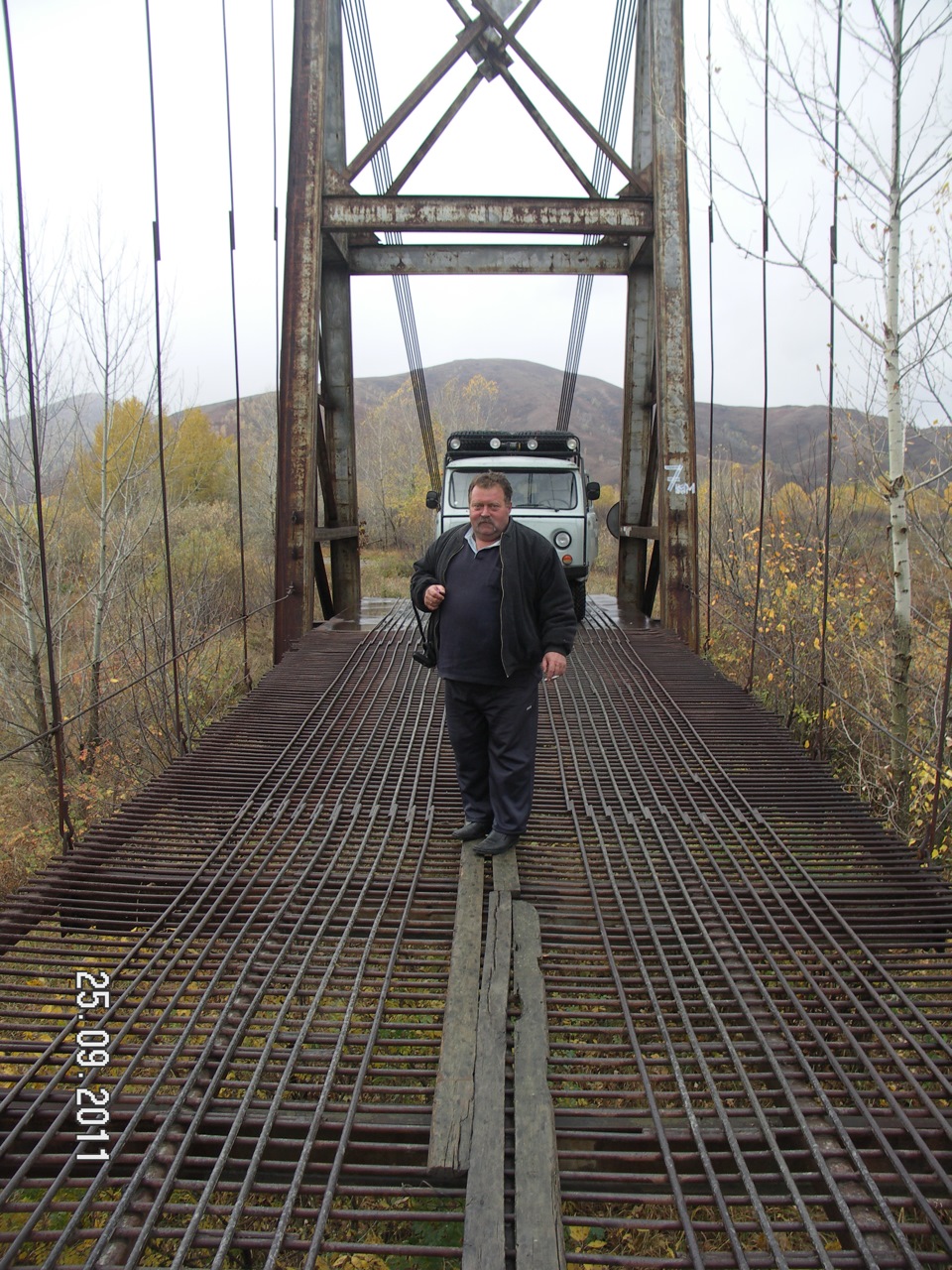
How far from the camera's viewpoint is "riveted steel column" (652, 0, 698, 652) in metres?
7.07

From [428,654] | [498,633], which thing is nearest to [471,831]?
[428,654]

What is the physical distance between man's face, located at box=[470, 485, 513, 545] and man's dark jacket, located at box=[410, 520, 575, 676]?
47mm

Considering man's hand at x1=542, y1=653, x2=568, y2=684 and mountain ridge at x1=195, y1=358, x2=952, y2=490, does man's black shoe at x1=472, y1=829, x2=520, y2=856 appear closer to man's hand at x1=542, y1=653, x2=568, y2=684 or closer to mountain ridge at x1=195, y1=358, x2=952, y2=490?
man's hand at x1=542, y1=653, x2=568, y2=684

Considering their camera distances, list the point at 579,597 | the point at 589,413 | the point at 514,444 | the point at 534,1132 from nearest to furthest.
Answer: the point at 534,1132 < the point at 579,597 < the point at 514,444 < the point at 589,413

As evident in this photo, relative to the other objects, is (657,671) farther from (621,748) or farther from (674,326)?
(674,326)

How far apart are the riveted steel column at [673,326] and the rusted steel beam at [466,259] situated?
1.35m

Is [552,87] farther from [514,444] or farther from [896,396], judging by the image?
[896,396]

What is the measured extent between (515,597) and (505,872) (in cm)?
111

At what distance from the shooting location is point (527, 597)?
3426 mm

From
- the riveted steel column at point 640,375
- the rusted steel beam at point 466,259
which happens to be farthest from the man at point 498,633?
the rusted steel beam at point 466,259

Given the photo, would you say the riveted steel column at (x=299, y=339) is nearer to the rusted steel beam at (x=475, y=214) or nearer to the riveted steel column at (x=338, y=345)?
the rusted steel beam at (x=475, y=214)

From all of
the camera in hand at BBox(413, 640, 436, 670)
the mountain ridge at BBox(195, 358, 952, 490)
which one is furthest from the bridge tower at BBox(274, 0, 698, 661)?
the mountain ridge at BBox(195, 358, 952, 490)

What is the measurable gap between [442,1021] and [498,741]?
45.2 inches

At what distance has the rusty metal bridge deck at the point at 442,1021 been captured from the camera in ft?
6.41
